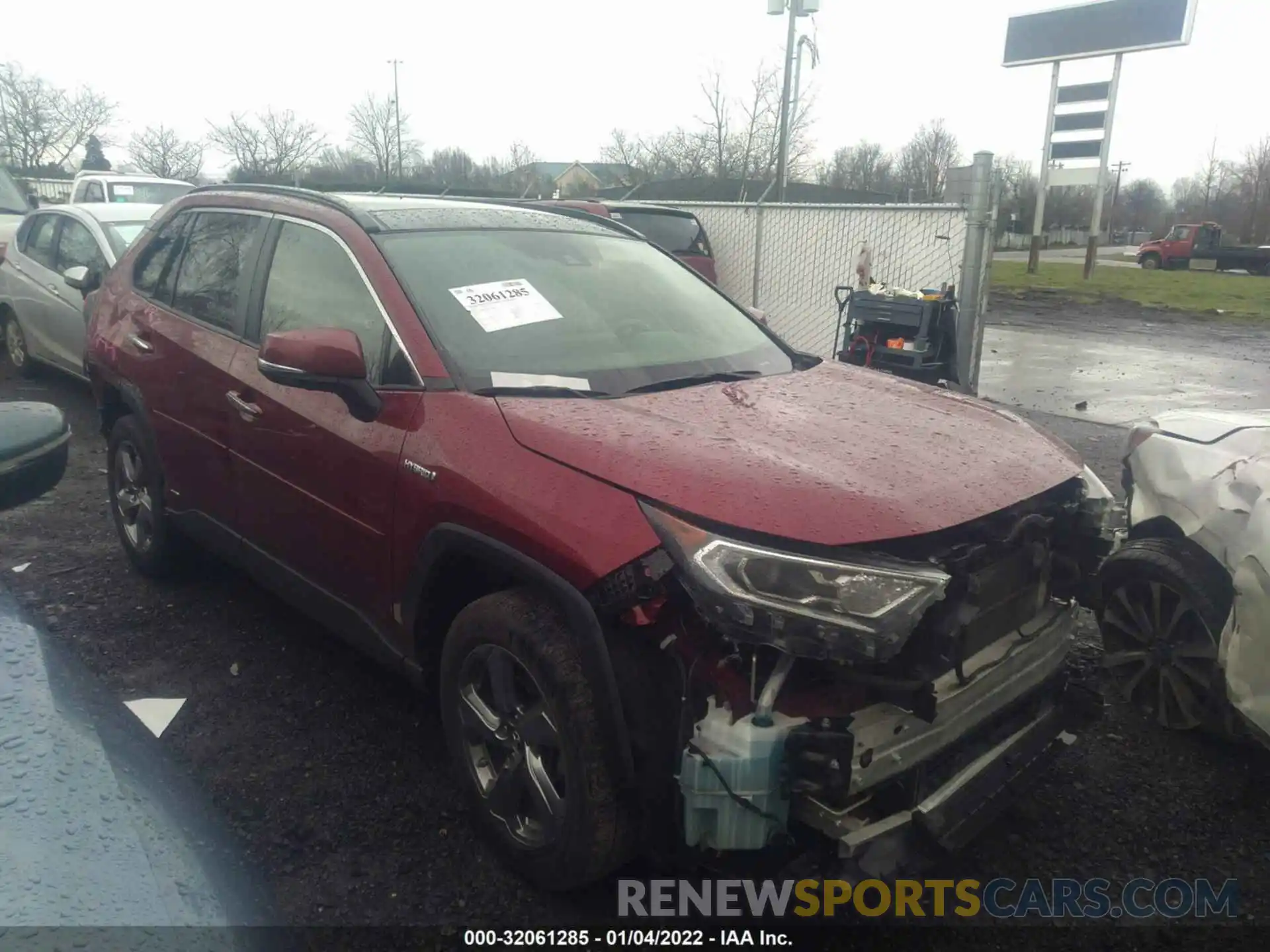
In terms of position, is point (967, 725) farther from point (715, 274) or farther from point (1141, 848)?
point (715, 274)

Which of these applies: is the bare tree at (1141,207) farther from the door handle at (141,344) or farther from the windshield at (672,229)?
the door handle at (141,344)

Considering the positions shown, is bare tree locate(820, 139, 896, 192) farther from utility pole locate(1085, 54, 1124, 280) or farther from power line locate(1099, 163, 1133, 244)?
power line locate(1099, 163, 1133, 244)

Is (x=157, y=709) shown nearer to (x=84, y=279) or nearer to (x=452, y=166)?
(x=84, y=279)

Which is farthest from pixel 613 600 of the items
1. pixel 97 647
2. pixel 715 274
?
pixel 715 274

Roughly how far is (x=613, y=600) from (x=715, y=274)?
10316 mm

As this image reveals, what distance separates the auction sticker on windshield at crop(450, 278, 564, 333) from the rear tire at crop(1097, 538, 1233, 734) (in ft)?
7.47

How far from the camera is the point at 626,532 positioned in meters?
2.20

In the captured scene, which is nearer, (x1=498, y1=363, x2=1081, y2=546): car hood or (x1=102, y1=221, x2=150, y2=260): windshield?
(x1=498, y1=363, x2=1081, y2=546): car hood

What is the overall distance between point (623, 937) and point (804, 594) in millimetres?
1118

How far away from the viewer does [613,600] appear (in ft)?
7.17

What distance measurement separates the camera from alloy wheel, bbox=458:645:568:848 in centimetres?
245

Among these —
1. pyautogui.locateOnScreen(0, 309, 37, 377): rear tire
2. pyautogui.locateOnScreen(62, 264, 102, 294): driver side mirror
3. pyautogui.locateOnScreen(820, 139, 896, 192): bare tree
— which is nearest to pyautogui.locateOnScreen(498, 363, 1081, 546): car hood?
pyautogui.locateOnScreen(62, 264, 102, 294): driver side mirror

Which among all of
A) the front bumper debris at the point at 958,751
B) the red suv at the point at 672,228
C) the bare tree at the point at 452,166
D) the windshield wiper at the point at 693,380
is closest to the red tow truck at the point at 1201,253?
the bare tree at the point at 452,166

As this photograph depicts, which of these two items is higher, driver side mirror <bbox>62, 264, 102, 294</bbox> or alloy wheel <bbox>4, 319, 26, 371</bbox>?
driver side mirror <bbox>62, 264, 102, 294</bbox>
